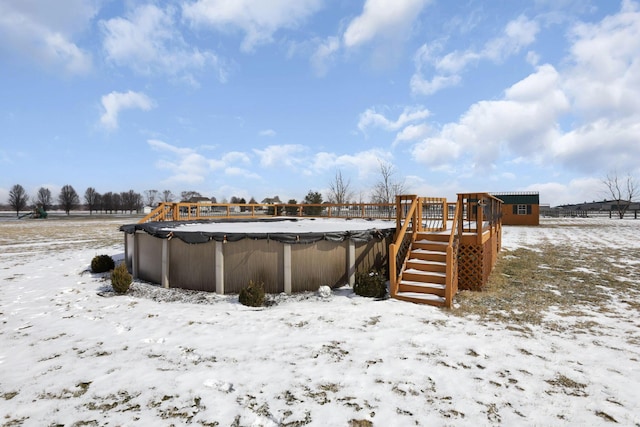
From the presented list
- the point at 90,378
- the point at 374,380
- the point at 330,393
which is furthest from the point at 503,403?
the point at 90,378

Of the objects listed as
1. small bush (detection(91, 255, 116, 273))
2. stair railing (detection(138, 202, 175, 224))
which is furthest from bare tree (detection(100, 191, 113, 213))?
small bush (detection(91, 255, 116, 273))

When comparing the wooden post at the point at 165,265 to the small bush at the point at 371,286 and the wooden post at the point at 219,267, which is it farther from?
the small bush at the point at 371,286

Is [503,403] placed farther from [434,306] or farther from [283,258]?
[283,258]

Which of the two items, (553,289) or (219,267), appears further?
(553,289)

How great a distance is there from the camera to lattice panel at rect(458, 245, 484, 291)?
27.6 feet

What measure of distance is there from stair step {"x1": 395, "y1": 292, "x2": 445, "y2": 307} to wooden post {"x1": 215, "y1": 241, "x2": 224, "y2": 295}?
4.42 meters

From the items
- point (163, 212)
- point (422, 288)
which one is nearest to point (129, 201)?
point (163, 212)

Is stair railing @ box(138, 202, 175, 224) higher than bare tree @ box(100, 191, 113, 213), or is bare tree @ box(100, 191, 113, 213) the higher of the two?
bare tree @ box(100, 191, 113, 213)

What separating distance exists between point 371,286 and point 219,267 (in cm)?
389

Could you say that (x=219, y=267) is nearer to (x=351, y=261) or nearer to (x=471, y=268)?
(x=351, y=261)

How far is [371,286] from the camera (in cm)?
775

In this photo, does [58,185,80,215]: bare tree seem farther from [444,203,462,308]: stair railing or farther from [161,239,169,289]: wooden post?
[444,203,462,308]: stair railing

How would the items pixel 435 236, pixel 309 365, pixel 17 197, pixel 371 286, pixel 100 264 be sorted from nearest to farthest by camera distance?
pixel 309 365
pixel 371 286
pixel 435 236
pixel 100 264
pixel 17 197

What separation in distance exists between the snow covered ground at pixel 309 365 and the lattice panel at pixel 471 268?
1.84 m
